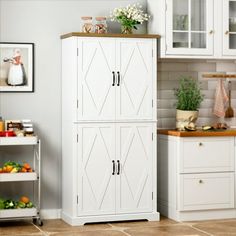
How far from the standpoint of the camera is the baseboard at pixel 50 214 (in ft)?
21.0

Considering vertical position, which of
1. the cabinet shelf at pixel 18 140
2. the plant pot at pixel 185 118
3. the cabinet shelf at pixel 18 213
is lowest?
the cabinet shelf at pixel 18 213

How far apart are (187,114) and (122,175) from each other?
0.89 m

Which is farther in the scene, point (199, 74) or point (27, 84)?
point (199, 74)

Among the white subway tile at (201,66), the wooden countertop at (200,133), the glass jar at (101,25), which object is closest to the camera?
the wooden countertop at (200,133)

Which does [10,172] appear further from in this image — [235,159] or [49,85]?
[235,159]

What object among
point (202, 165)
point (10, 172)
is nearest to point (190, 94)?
point (202, 165)

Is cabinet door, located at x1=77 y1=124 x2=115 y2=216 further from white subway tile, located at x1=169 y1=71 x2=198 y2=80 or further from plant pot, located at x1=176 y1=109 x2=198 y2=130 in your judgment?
white subway tile, located at x1=169 y1=71 x2=198 y2=80

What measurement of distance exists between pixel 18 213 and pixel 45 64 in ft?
4.77

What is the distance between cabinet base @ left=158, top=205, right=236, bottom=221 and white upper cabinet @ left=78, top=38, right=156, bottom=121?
0.95m

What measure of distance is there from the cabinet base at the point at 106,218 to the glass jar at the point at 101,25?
1.74 m

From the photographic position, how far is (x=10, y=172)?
598 centimetres

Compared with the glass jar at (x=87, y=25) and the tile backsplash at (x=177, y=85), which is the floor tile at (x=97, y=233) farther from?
the glass jar at (x=87, y=25)

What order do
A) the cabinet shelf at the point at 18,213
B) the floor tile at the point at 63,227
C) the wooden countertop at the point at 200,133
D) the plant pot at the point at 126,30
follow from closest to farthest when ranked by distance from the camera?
the floor tile at the point at 63,227, the cabinet shelf at the point at 18,213, the wooden countertop at the point at 200,133, the plant pot at the point at 126,30

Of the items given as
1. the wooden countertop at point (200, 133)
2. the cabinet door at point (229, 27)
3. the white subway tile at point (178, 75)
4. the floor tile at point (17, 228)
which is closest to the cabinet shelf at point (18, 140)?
the floor tile at point (17, 228)
